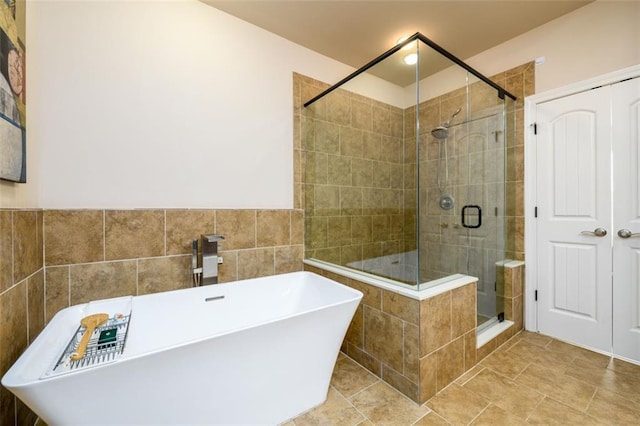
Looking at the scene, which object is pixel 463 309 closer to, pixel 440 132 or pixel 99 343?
pixel 440 132

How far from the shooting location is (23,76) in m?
1.27

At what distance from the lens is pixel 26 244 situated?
126cm

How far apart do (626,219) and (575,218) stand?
0.28 meters

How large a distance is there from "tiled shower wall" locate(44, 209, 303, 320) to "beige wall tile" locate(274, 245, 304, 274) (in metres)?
0.05

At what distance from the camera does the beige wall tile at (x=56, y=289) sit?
151 centimetres

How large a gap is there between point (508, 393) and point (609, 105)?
7.11 feet

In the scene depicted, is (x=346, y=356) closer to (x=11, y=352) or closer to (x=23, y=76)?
(x=11, y=352)

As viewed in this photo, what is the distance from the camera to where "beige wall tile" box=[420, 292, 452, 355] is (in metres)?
1.54

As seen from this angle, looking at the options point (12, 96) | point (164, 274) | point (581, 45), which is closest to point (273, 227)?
point (164, 274)

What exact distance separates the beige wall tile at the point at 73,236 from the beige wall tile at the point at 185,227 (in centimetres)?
37

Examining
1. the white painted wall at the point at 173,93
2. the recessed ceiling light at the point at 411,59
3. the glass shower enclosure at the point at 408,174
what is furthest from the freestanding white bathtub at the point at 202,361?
the recessed ceiling light at the point at 411,59

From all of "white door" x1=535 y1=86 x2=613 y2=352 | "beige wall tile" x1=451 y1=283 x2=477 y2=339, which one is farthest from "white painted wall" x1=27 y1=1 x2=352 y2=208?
"white door" x1=535 y1=86 x2=613 y2=352

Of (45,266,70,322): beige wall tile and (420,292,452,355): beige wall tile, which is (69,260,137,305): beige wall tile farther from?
(420,292,452,355): beige wall tile

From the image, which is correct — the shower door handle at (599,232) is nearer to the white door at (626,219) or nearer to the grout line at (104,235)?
the white door at (626,219)
